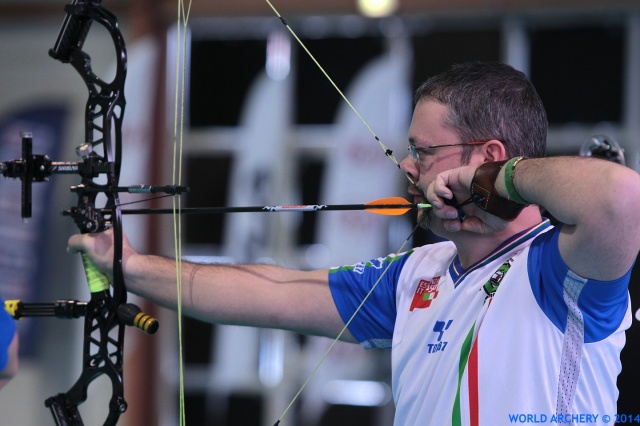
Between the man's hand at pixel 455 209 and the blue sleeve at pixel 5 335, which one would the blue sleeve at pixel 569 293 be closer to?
the man's hand at pixel 455 209

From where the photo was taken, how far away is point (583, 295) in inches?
60.8

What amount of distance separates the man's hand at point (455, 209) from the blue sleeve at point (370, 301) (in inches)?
11.9

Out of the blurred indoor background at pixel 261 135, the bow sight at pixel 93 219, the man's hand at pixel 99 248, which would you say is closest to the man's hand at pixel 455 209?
the bow sight at pixel 93 219

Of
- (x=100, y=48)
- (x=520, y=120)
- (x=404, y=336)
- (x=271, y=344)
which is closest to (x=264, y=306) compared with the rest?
(x=404, y=336)

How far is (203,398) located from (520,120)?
3.68m

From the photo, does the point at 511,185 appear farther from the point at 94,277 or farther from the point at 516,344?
the point at 94,277

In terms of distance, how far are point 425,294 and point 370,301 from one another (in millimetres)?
180

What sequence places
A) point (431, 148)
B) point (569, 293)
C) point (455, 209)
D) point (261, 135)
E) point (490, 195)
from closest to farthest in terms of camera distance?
point (569, 293) < point (490, 195) < point (455, 209) < point (431, 148) < point (261, 135)

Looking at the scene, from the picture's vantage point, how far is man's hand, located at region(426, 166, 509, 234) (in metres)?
1.78

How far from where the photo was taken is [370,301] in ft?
6.77

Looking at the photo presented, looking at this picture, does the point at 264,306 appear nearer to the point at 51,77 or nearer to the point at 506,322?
the point at 506,322

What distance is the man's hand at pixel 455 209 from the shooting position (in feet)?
5.85

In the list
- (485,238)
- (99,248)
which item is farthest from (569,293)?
(99,248)

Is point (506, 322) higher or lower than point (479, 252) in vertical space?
lower
